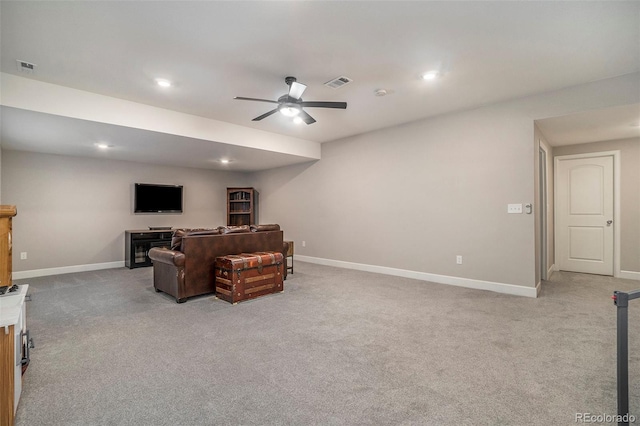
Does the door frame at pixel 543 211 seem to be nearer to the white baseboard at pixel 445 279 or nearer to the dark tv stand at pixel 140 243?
the white baseboard at pixel 445 279

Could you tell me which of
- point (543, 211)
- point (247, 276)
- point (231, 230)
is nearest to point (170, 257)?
point (231, 230)

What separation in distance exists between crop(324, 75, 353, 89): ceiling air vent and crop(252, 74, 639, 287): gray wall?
2.02 metres

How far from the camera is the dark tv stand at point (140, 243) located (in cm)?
612

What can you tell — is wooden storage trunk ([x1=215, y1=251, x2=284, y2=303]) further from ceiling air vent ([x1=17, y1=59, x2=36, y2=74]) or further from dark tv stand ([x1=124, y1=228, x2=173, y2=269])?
dark tv stand ([x1=124, y1=228, x2=173, y2=269])

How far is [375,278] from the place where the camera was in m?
5.14

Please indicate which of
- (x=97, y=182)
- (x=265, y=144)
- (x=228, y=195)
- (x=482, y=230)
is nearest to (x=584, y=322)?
(x=482, y=230)

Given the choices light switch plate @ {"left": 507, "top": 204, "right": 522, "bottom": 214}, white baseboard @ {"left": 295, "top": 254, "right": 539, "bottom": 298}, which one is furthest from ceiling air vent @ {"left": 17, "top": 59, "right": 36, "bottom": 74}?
light switch plate @ {"left": 507, "top": 204, "right": 522, "bottom": 214}

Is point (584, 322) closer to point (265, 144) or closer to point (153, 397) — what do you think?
point (153, 397)

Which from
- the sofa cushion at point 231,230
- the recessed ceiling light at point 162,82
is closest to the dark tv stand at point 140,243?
the sofa cushion at point 231,230

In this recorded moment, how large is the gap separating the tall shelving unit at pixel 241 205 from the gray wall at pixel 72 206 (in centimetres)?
136

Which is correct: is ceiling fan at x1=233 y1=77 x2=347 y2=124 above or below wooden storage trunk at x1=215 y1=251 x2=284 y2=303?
above

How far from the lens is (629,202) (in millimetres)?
4918

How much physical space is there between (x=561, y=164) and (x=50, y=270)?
9776 millimetres

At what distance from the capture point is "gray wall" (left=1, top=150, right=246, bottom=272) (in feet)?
17.9
